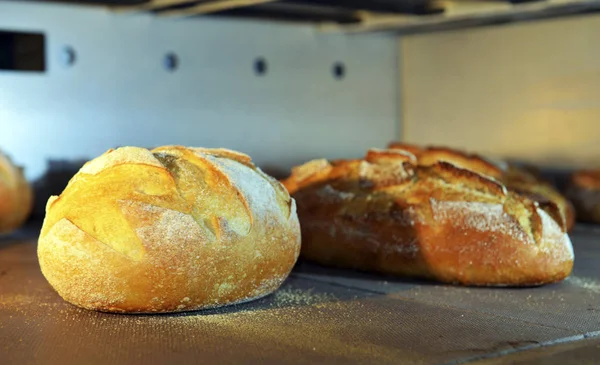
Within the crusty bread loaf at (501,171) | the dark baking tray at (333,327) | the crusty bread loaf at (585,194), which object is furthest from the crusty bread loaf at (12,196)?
the crusty bread loaf at (585,194)

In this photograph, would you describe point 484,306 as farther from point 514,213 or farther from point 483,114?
point 483,114

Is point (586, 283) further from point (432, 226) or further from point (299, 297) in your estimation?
point (299, 297)

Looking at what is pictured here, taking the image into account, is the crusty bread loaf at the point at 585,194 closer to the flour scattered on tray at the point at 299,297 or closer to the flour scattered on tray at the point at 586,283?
the flour scattered on tray at the point at 586,283

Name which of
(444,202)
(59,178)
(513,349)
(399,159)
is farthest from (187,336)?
(59,178)

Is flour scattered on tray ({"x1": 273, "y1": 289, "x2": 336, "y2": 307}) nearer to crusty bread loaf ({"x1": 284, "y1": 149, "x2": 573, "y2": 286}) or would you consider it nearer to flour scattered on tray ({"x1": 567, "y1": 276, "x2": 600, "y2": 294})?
crusty bread loaf ({"x1": 284, "y1": 149, "x2": 573, "y2": 286})

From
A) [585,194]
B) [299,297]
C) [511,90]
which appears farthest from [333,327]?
[511,90]
